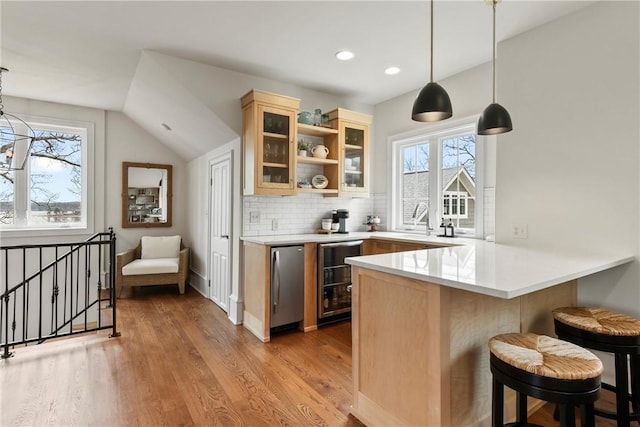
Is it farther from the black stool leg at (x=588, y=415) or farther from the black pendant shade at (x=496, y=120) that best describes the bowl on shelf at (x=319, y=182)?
the black stool leg at (x=588, y=415)

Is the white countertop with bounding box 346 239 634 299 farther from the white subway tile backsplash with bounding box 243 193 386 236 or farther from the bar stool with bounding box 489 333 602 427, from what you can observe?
the white subway tile backsplash with bounding box 243 193 386 236

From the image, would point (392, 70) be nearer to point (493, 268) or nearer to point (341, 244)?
point (341, 244)

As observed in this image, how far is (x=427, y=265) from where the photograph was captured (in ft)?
5.59

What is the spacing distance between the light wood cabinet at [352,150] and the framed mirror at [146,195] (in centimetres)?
320

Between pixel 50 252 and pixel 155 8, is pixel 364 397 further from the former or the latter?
pixel 50 252

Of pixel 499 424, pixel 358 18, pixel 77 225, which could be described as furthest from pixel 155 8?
pixel 77 225

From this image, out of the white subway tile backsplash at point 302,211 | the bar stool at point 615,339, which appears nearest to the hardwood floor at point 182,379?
the white subway tile backsplash at point 302,211

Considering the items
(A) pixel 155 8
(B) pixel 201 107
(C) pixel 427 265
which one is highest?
(A) pixel 155 8

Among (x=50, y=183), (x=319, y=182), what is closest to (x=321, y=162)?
(x=319, y=182)

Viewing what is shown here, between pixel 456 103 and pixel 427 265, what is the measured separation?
2531 mm

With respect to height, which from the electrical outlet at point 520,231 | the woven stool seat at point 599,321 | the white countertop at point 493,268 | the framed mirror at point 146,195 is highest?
the framed mirror at point 146,195

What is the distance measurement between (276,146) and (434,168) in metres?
1.86

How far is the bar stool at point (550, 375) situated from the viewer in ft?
4.04

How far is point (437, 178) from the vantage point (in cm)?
384
